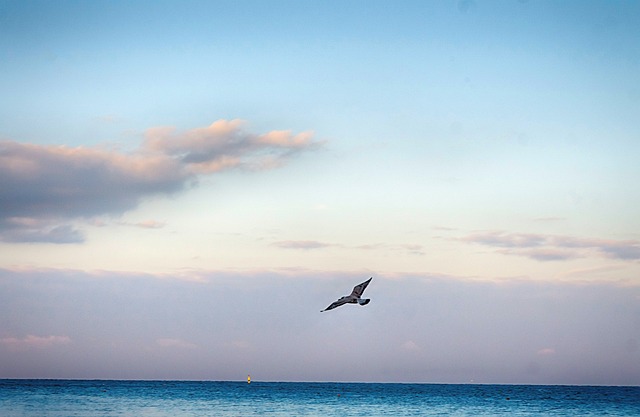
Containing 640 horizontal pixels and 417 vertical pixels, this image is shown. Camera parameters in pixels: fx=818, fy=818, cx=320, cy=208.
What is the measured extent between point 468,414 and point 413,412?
5017mm

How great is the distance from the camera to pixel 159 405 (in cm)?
7431

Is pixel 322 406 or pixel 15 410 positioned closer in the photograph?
pixel 15 410

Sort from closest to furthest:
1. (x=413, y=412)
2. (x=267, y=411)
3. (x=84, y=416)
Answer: (x=84, y=416) < (x=267, y=411) < (x=413, y=412)

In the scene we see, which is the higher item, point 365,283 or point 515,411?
point 365,283

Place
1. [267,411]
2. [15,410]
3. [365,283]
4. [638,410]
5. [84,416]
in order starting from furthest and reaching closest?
[638,410] → [267,411] → [15,410] → [84,416] → [365,283]

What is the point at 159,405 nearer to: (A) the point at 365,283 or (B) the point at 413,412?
(B) the point at 413,412

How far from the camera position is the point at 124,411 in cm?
6462

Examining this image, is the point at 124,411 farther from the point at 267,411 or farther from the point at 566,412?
the point at 566,412

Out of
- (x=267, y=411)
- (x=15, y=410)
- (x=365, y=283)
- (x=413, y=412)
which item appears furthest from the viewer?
(x=413, y=412)

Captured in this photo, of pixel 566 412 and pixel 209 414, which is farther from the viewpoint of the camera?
pixel 566 412

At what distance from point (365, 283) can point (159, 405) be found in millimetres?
48342

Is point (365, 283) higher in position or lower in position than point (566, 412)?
higher

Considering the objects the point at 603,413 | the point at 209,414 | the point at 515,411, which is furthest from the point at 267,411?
the point at 603,413

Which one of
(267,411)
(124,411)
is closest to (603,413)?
(267,411)
